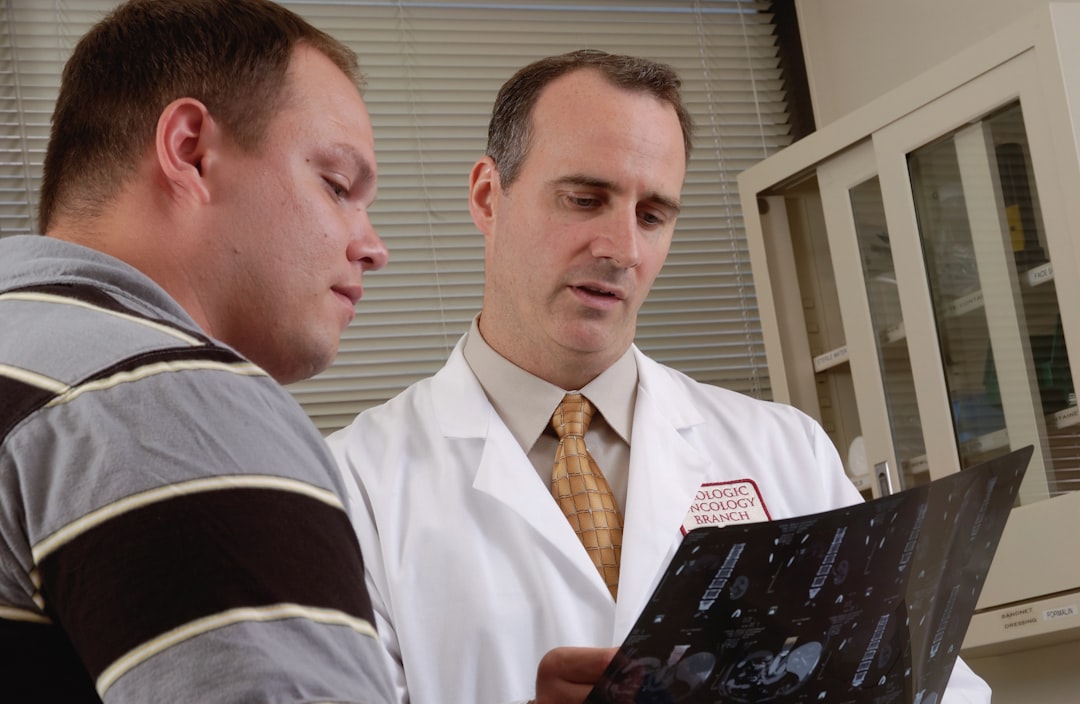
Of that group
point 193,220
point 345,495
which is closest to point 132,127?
point 193,220

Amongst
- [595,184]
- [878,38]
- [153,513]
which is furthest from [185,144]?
[878,38]

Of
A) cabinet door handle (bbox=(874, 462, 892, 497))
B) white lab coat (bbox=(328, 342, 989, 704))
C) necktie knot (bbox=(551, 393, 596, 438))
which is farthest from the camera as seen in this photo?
cabinet door handle (bbox=(874, 462, 892, 497))

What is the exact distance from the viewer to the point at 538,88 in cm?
179

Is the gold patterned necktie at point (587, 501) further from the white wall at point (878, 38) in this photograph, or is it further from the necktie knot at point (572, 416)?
the white wall at point (878, 38)

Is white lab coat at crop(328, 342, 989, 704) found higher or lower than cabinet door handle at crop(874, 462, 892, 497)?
higher

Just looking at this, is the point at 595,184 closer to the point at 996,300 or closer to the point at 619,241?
the point at 619,241

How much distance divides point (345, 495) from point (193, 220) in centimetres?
25

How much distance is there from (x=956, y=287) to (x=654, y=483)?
44.3 inches

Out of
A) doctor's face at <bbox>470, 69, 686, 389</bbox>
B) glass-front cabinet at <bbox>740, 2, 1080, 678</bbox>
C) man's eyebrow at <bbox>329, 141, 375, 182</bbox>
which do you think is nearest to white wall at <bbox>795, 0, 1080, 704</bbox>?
glass-front cabinet at <bbox>740, 2, 1080, 678</bbox>

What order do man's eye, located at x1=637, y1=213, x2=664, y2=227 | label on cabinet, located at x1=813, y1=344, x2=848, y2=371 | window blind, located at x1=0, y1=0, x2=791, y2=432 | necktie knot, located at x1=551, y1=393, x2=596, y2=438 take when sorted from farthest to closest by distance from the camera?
window blind, located at x1=0, y1=0, x2=791, y2=432
label on cabinet, located at x1=813, y1=344, x2=848, y2=371
man's eye, located at x1=637, y1=213, x2=664, y2=227
necktie knot, located at x1=551, y1=393, x2=596, y2=438

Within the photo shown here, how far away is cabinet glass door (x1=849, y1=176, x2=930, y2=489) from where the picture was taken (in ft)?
8.20

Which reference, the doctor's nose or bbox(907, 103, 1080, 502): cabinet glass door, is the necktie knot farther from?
bbox(907, 103, 1080, 502): cabinet glass door

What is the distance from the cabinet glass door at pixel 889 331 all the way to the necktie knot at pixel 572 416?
1077 mm

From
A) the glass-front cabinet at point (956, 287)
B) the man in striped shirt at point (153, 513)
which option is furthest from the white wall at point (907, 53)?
the man in striped shirt at point (153, 513)
